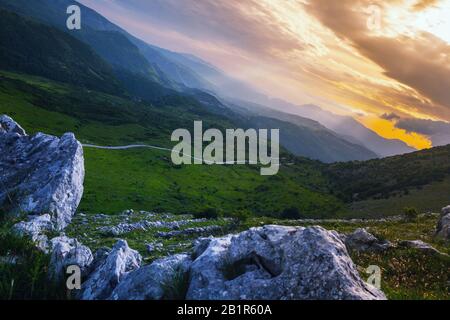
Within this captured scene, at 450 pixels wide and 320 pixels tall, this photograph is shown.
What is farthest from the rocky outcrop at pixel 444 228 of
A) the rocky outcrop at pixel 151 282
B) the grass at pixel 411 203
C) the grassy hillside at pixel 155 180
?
the grassy hillside at pixel 155 180

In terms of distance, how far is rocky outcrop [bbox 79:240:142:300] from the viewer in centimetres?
1260

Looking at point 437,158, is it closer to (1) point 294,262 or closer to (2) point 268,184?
(2) point 268,184

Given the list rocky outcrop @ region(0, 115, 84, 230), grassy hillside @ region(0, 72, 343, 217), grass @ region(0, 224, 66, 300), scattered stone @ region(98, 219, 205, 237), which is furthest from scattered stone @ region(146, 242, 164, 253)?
grassy hillside @ region(0, 72, 343, 217)

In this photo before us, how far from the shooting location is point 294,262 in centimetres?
1073

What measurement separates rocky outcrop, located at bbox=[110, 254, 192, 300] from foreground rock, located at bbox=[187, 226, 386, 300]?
1.77 ft

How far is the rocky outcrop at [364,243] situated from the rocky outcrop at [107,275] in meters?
14.8

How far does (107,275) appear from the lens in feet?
43.6

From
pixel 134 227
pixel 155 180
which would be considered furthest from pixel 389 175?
pixel 134 227

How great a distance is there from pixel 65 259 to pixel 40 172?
22817 mm

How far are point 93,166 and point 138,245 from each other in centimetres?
7191

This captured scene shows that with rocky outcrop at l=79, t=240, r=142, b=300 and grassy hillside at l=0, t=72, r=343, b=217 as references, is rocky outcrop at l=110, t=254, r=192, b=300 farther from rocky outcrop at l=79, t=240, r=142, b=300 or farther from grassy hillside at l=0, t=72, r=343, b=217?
grassy hillside at l=0, t=72, r=343, b=217

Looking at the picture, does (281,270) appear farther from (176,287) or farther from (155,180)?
(155,180)

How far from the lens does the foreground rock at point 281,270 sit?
982cm

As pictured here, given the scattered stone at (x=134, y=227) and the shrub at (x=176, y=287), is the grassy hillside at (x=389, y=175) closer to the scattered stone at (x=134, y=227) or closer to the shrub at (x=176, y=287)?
the scattered stone at (x=134, y=227)
